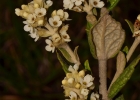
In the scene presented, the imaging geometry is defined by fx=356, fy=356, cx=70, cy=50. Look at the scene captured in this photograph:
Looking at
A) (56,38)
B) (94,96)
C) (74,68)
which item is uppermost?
(56,38)

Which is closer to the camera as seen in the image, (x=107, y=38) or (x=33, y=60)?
(x=107, y=38)

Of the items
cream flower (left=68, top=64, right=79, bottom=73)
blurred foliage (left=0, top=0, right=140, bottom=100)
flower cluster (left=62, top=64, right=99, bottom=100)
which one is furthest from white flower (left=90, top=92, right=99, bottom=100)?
blurred foliage (left=0, top=0, right=140, bottom=100)

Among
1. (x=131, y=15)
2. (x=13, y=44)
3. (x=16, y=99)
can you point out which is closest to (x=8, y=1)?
(x=13, y=44)

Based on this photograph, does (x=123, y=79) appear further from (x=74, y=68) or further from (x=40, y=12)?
(x=40, y=12)

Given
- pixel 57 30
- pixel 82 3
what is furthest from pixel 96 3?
pixel 57 30

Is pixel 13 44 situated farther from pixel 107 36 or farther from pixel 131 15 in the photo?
pixel 107 36

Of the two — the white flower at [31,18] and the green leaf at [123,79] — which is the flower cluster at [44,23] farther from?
the green leaf at [123,79]
